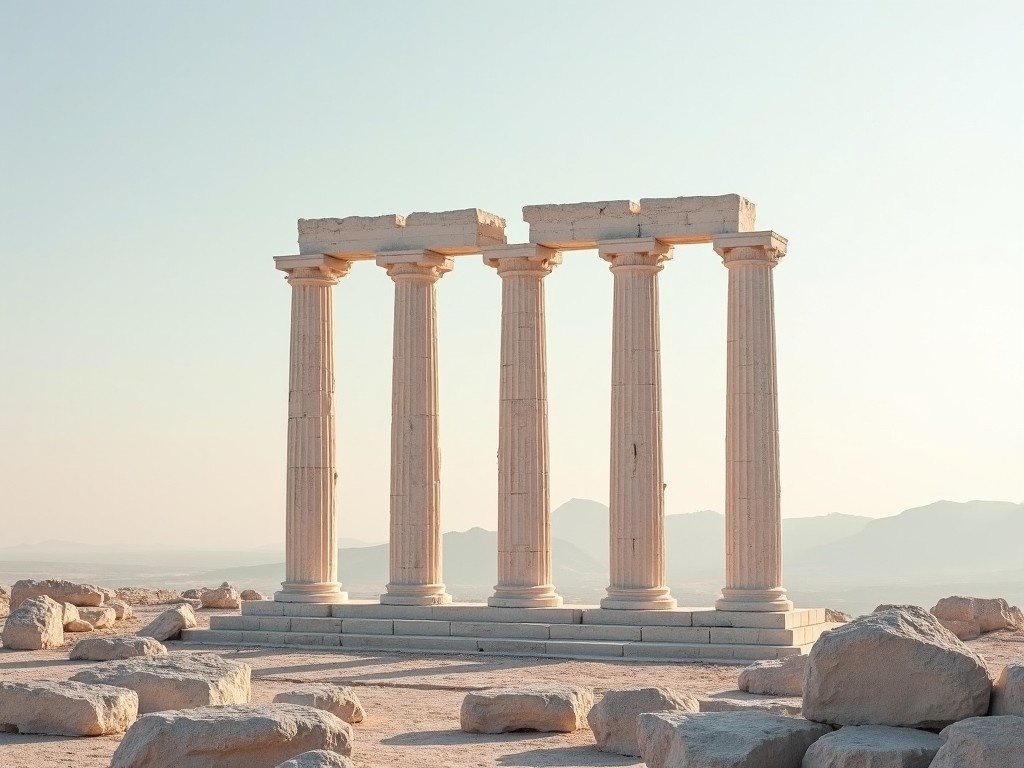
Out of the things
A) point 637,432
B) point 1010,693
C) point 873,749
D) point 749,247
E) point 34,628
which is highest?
point 749,247

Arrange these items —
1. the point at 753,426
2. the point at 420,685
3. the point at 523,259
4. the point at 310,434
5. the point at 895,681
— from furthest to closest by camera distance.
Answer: the point at 310,434 → the point at 523,259 → the point at 753,426 → the point at 420,685 → the point at 895,681

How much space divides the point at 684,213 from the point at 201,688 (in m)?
20.5

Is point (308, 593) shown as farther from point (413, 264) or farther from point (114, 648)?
point (413, 264)

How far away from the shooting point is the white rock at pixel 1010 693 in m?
19.3

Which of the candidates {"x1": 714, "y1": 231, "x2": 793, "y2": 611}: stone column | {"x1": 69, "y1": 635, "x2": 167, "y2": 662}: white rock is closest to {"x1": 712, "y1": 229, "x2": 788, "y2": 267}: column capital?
{"x1": 714, "y1": 231, "x2": 793, "y2": 611}: stone column

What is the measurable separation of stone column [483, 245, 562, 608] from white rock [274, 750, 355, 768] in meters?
24.2

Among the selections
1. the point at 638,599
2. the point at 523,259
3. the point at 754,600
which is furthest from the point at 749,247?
the point at 638,599

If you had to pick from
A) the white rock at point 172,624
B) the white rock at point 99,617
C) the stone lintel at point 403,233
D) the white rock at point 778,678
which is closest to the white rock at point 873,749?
the white rock at point 778,678

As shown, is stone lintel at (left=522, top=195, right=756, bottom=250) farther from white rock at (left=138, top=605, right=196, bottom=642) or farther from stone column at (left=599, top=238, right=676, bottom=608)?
white rock at (left=138, top=605, right=196, bottom=642)

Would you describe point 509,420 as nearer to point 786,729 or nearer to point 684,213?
point 684,213

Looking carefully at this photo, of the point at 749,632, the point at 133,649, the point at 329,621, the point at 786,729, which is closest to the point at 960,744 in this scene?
the point at 786,729

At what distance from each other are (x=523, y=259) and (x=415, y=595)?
1004cm

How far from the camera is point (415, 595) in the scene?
1730 inches

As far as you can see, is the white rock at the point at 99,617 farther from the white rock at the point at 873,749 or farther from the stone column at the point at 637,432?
the white rock at the point at 873,749
